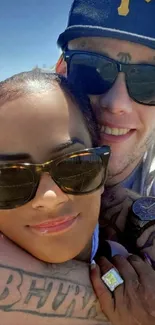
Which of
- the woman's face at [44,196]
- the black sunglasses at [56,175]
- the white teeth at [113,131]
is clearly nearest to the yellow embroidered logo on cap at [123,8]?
the white teeth at [113,131]

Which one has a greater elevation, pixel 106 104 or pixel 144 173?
pixel 106 104

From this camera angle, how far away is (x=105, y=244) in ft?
7.58

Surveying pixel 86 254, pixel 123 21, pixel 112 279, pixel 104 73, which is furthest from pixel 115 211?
pixel 123 21

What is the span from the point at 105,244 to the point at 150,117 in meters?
0.84

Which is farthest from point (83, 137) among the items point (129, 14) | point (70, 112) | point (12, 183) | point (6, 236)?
point (129, 14)

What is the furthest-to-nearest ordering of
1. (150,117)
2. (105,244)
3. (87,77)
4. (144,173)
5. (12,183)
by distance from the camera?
Result: (144,173) → (150,117) → (87,77) → (105,244) → (12,183)

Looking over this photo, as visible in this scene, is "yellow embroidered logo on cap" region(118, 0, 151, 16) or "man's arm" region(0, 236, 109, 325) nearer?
"man's arm" region(0, 236, 109, 325)

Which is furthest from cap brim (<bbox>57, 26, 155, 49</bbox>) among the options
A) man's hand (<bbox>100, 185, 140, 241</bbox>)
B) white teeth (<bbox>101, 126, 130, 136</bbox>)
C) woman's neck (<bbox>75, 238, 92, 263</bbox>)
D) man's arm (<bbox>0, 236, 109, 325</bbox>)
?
man's arm (<bbox>0, 236, 109, 325</bbox>)

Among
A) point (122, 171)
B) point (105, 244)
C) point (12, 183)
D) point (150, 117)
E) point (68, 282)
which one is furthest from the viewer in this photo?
point (122, 171)

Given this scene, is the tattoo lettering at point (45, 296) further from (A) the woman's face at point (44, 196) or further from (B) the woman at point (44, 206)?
(A) the woman's face at point (44, 196)

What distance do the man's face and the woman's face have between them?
0.54 meters

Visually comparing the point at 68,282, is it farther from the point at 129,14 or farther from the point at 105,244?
the point at 129,14

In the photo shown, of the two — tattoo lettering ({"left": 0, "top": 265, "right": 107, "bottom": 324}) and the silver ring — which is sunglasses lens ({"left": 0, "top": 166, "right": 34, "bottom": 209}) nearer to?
tattoo lettering ({"left": 0, "top": 265, "right": 107, "bottom": 324})

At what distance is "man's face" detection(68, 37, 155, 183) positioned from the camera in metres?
2.49
